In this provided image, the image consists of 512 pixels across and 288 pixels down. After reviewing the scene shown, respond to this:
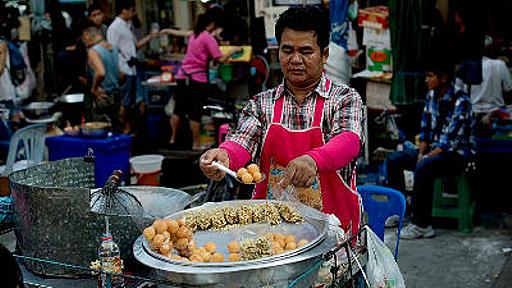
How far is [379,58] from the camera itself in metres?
7.39

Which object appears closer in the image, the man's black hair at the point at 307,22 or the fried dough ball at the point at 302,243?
the fried dough ball at the point at 302,243

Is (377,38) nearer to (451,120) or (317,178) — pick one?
(451,120)

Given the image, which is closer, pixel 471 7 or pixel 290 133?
pixel 290 133

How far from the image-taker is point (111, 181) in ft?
8.63

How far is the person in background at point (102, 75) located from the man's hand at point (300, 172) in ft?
20.1

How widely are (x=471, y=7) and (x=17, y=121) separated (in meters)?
5.66

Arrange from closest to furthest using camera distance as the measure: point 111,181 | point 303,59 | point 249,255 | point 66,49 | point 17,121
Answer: point 249,255, point 111,181, point 303,59, point 17,121, point 66,49

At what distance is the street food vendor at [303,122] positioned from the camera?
290cm

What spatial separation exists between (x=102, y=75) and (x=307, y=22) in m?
5.74

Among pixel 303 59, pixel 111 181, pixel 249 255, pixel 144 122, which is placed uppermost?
pixel 303 59

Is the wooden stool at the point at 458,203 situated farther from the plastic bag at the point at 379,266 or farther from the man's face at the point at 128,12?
the man's face at the point at 128,12

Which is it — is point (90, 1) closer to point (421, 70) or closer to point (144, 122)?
point (144, 122)

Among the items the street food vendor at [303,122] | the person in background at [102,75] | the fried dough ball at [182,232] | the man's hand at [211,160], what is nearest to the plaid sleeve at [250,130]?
the street food vendor at [303,122]

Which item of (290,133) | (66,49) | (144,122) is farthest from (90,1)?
(290,133)
